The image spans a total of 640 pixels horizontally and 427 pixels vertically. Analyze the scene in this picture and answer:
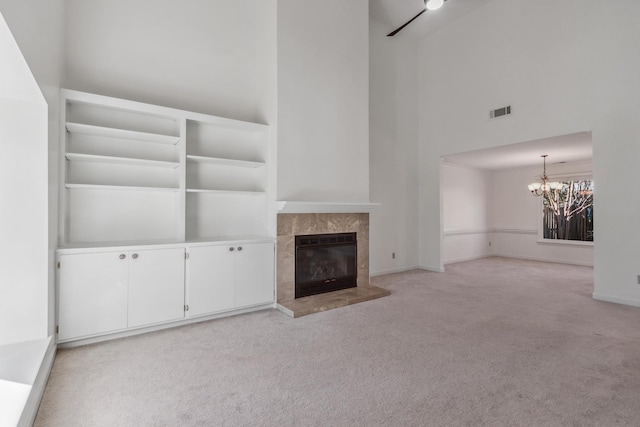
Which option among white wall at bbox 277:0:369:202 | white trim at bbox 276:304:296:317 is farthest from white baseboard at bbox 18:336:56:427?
white wall at bbox 277:0:369:202

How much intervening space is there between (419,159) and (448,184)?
132cm

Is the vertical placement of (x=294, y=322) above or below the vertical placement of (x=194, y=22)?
below

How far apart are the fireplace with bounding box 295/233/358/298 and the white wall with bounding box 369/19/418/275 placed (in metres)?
1.22

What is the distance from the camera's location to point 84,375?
7.20ft

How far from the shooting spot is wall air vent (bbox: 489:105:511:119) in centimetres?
499

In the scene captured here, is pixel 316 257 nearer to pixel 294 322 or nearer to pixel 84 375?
pixel 294 322

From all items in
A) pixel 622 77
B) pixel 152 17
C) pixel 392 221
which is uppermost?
pixel 152 17

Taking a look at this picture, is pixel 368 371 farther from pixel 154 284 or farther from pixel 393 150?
pixel 393 150

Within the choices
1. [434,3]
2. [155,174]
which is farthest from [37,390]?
[434,3]

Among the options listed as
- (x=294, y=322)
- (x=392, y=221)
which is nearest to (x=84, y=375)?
(x=294, y=322)

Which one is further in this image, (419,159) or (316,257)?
(419,159)

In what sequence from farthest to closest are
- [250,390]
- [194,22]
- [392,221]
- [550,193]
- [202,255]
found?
[550,193]
[392,221]
[194,22]
[202,255]
[250,390]

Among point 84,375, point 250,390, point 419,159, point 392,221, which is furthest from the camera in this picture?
point 419,159

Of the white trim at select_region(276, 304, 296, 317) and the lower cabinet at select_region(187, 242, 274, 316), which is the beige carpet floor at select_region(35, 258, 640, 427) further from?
the lower cabinet at select_region(187, 242, 274, 316)
